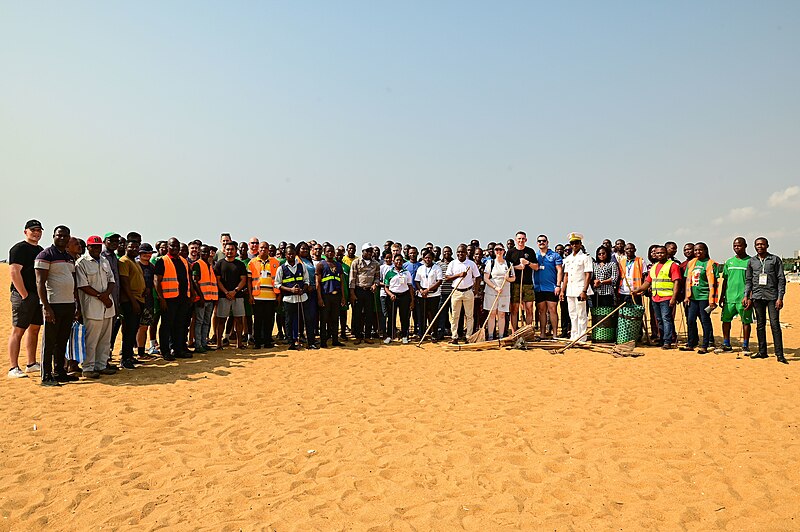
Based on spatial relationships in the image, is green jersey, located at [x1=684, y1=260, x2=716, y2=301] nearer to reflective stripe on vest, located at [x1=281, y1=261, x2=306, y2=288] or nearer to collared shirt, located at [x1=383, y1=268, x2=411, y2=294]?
collared shirt, located at [x1=383, y1=268, x2=411, y2=294]

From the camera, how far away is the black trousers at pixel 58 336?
7.03 m

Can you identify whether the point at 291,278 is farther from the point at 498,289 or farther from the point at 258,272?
the point at 498,289

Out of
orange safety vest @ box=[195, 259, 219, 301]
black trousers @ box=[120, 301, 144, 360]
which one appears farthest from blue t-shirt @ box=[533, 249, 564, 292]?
black trousers @ box=[120, 301, 144, 360]

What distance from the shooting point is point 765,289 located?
347 inches

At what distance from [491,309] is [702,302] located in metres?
3.80

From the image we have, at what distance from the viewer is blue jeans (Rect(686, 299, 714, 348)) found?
9.60 m

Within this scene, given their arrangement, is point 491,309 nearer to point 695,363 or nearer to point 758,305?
point 695,363

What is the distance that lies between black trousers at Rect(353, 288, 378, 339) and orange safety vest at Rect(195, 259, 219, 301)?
281 centimetres

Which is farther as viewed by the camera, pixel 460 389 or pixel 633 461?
pixel 460 389

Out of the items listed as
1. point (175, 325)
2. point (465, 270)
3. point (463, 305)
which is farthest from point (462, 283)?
point (175, 325)

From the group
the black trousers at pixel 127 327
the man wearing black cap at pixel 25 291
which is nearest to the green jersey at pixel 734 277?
the black trousers at pixel 127 327

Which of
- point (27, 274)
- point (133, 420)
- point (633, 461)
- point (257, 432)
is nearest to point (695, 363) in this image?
point (633, 461)

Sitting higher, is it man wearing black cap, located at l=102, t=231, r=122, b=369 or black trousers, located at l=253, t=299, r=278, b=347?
man wearing black cap, located at l=102, t=231, r=122, b=369

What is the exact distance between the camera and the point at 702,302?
970 cm
